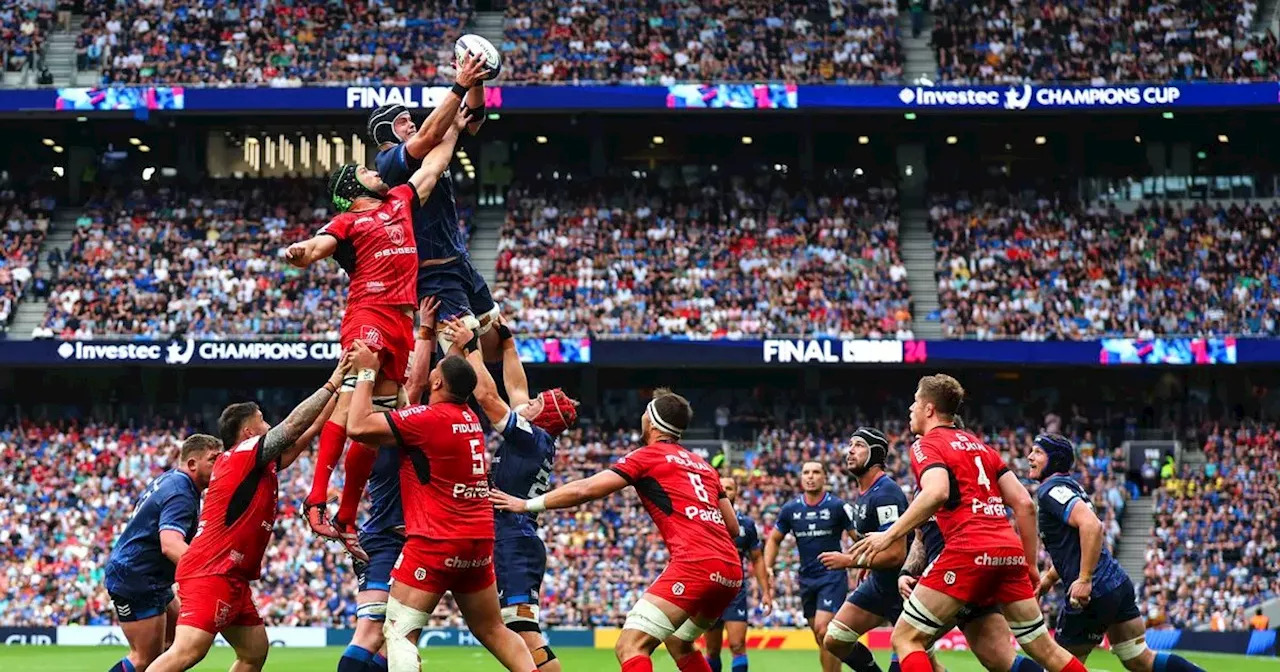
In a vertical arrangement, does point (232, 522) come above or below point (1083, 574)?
above

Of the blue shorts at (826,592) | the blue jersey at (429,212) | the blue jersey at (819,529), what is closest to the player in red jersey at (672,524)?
the blue jersey at (429,212)

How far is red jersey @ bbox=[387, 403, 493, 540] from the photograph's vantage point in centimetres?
1113

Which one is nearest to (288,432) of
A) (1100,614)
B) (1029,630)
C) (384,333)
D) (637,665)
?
(384,333)

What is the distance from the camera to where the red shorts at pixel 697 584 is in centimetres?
1173

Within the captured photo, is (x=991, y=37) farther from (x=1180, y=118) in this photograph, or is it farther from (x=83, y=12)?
(x=83, y=12)

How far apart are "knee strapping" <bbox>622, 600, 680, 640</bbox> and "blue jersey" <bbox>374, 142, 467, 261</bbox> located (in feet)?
12.6

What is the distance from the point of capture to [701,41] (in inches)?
1656

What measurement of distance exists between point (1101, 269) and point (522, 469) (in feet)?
96.5

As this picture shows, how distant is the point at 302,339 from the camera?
3753 cm

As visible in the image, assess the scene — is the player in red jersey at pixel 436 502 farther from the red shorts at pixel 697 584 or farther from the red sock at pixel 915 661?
the red sock at pixel 915 661

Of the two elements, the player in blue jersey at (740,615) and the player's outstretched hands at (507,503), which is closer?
the player's outstretched hands at (507,503)

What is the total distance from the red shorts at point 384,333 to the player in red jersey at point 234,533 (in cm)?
50

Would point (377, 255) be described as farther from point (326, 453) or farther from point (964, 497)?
point (964, 497)

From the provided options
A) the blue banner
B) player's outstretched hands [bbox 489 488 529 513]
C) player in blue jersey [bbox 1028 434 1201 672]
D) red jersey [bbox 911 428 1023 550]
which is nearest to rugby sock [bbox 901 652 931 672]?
red jersey [bbox 911 428 1023 550]
